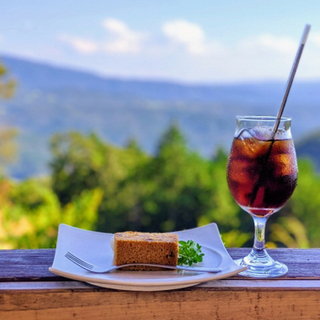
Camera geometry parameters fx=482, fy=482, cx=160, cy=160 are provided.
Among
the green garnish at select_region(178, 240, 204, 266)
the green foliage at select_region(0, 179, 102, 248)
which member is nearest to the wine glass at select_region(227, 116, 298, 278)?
the green garnish at select_region(178, 240, 204, 266)

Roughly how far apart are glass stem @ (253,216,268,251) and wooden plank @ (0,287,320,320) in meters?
0.17

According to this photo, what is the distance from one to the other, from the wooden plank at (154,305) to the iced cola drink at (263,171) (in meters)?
0.20

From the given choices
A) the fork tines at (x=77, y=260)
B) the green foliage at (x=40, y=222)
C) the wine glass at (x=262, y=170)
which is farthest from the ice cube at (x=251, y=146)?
the green foliage at (x=40, y=222)

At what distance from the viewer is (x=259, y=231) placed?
1.14 meters

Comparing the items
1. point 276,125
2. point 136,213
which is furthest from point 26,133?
point 276,125

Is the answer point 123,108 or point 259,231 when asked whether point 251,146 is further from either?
point 123,108

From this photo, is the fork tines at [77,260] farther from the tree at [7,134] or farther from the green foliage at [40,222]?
the tree at [7,134]

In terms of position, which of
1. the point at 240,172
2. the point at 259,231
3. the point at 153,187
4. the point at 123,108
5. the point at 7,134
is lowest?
the point at 153,187

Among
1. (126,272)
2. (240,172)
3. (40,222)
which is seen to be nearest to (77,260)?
(126,272)

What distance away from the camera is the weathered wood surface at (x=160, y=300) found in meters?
0.95

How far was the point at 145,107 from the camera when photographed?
49.1 ft

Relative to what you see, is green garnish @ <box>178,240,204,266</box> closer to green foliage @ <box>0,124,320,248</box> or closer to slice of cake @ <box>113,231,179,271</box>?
slice of cake @ <box>113,231,179,271</box>

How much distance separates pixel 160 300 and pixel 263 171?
0.35 metres

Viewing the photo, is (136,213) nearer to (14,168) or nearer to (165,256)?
(14,168)
